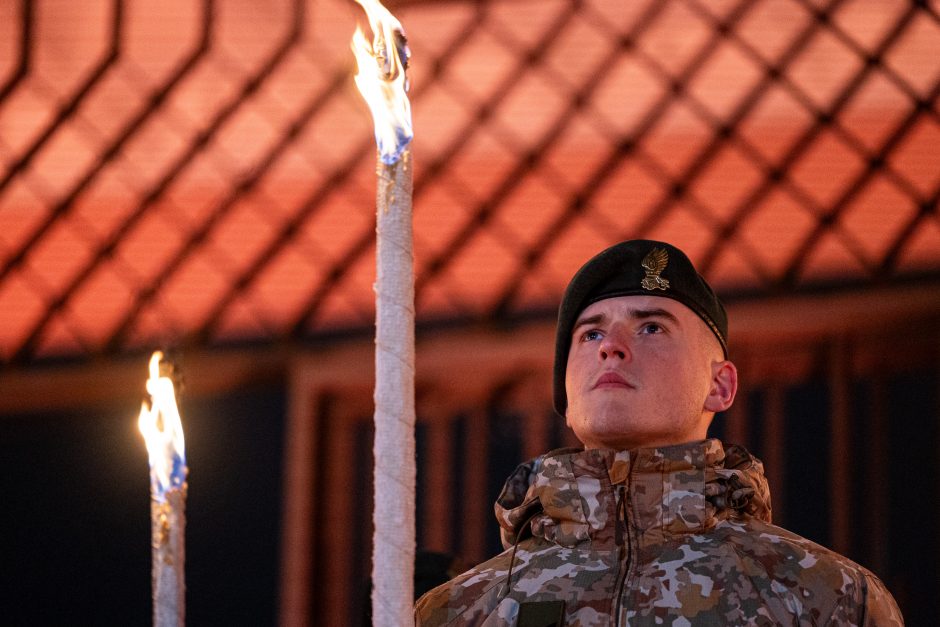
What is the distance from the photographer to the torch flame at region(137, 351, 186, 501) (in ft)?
3.16

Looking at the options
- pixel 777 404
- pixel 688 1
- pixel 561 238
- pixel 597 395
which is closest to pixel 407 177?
pixel 597 395

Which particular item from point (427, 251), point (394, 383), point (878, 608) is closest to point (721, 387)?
point (878, 608)

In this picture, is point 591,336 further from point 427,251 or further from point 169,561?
point 427,251

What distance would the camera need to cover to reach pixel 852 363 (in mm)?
2301

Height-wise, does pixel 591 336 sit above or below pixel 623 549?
above

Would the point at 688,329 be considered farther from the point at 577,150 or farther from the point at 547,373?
the point at 577,150

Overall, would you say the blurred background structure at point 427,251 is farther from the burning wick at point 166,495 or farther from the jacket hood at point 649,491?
the burning wick at point 166,495

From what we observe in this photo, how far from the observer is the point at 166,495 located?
96cm

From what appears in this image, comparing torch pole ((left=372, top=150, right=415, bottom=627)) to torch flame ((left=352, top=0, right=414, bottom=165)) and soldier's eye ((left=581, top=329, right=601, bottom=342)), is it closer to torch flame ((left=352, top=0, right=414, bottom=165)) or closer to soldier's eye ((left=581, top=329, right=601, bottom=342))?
torch flame ((left=352, top=0, right=414, bottom=165))

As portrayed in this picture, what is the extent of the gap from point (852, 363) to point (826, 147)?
0.60m

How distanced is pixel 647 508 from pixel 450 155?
76.3 inches

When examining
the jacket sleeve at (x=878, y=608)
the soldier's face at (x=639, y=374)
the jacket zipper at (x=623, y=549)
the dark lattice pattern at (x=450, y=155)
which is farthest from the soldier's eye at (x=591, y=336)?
the dark lattice pattern at (x=450, y=155)

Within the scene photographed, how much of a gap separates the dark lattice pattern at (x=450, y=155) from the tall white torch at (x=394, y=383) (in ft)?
6.08

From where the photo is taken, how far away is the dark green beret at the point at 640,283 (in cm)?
102
